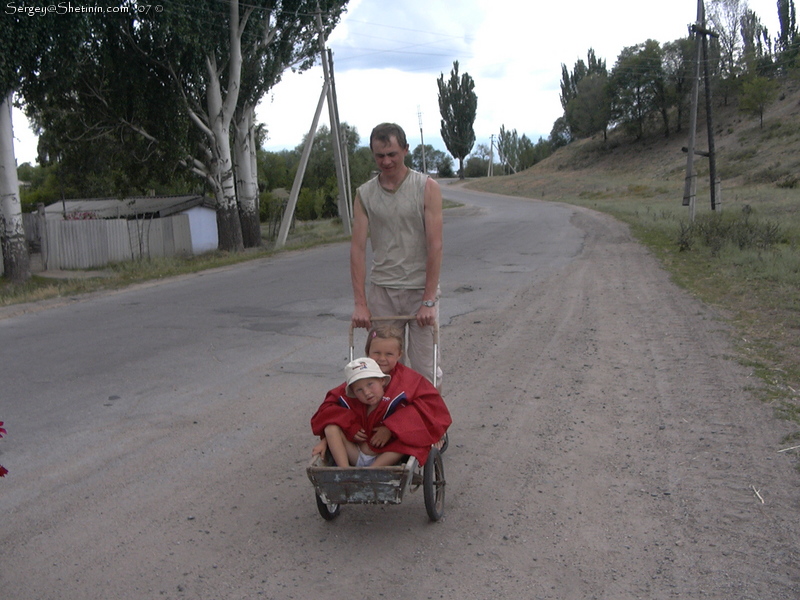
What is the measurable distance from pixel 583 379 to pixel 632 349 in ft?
4.40

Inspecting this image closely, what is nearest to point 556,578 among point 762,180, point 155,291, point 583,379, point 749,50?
point 583,379

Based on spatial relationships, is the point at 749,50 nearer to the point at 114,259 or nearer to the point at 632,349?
the point at 114,259

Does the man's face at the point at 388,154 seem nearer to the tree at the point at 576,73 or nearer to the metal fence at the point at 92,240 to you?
the metal fence at the point at 92,240

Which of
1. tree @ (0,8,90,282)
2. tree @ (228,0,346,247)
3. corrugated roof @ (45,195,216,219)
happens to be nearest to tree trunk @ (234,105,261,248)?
tree @ (228,0,346,247)

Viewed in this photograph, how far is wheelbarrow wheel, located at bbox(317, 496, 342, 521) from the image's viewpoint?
383cm

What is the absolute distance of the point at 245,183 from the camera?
26.3 m

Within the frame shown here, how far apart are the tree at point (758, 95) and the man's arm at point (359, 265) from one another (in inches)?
2653

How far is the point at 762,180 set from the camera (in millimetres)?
47562

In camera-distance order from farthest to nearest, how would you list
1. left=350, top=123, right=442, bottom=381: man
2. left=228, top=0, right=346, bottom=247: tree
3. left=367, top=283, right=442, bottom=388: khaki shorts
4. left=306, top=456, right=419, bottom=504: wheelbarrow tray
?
left=228, top=0, right=346, bottom=247: tree, left=367, top=283, right=442, bottom=388: khaki shorts, left=350, top=123, right=442, bottom=381: man, left=306, top=456, right=419, bottom=504: wheelbarrow tray

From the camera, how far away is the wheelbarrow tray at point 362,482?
141 inches

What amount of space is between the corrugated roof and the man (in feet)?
84.1

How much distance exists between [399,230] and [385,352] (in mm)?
856

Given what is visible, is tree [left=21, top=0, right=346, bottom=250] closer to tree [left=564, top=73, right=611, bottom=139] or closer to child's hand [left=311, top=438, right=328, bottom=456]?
child's hand [left=311, top=438, right=328, bottom=456]

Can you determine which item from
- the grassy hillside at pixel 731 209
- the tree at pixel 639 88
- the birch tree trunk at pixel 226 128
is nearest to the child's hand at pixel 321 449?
the grassy hillside at pixel 731 209
